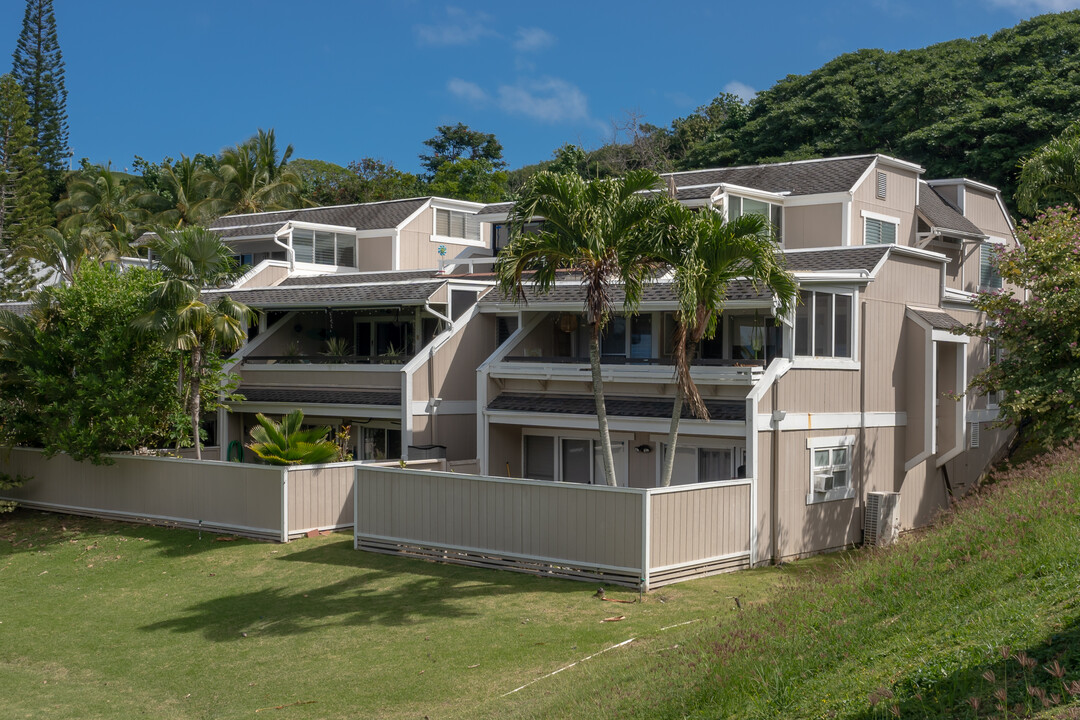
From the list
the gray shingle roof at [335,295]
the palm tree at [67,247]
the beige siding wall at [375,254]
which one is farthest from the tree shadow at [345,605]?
the beige siding wall at [375,254]

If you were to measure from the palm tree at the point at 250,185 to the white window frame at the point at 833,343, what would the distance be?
132 feet

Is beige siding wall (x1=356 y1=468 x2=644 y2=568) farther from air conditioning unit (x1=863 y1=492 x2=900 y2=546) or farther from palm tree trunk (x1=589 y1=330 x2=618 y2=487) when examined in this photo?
air conditioning unit (x1=863 y1=492 x2=900 y2=546)

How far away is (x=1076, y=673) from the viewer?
728cm

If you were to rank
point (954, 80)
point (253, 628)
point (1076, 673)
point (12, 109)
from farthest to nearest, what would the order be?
point (954, 80), point (12, 109), point (253, 628), point (1076, 673)

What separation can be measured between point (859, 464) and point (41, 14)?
57628mm

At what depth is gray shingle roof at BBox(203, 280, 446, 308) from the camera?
2631 centimetres

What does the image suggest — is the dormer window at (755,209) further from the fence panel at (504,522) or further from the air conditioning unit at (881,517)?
the fence panel at (504,522)

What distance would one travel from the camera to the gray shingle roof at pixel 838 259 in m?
22.0

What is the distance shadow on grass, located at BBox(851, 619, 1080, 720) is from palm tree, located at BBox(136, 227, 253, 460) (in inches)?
744

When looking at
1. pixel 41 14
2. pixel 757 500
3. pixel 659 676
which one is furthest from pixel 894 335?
pixel 41 14

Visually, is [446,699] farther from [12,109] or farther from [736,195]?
[12,109]

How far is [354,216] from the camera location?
39.8 meters

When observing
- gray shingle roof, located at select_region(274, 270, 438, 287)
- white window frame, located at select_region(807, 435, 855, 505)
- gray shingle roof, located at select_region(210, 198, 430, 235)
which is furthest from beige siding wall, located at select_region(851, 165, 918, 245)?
gray shingle roof, located at select_region(210, 198, 430, 235)

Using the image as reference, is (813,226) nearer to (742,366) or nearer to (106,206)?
(742,366)
